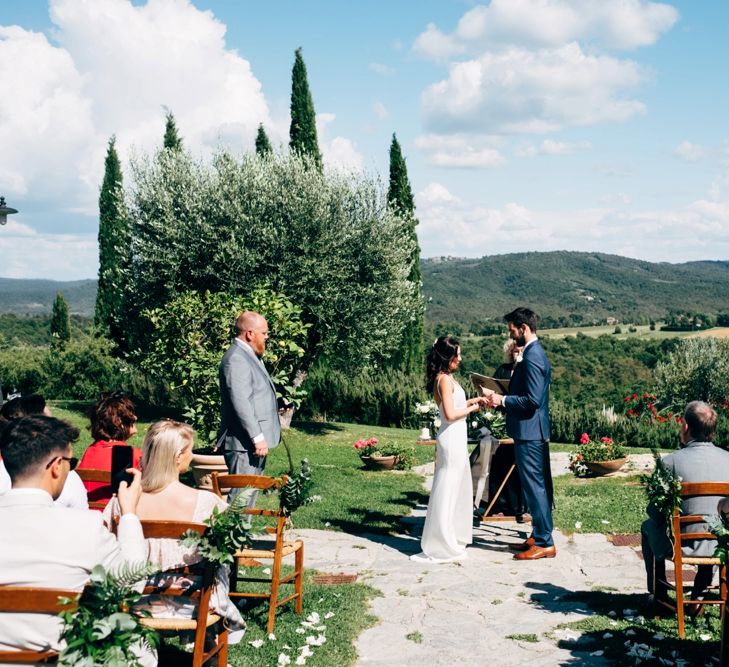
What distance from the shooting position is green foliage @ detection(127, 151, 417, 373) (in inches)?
755

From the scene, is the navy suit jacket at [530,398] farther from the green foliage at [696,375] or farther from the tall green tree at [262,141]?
the green foliage at [696,375]

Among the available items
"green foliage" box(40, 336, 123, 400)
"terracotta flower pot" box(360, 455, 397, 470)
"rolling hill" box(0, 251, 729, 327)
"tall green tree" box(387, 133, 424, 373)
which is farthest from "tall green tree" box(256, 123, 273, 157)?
"rolling hill" box(0, 251, 729, 327)

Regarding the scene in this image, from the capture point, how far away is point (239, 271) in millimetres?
19125

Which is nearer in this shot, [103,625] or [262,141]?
[103,625]

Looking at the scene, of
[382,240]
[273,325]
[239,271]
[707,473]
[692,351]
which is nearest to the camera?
[707,473]

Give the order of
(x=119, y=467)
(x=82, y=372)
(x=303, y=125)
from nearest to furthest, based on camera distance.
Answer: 1. (x=119, y=467)
2. (x=303, y=125)
3. (x=82, y=372)

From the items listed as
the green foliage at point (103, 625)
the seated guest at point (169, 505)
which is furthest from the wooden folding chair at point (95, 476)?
the green foliage at point (103, 625)

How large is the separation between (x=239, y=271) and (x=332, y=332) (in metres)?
2.75

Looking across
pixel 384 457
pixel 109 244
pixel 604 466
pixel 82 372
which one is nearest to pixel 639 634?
pixel 604 466

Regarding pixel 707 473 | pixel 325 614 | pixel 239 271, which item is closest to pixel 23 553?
pixel 325 614

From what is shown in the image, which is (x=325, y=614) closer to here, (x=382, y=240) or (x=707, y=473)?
(x=707, y=473)

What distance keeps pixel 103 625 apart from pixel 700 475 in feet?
13.1

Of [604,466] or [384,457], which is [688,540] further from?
[384,457]

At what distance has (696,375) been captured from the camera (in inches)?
1474
